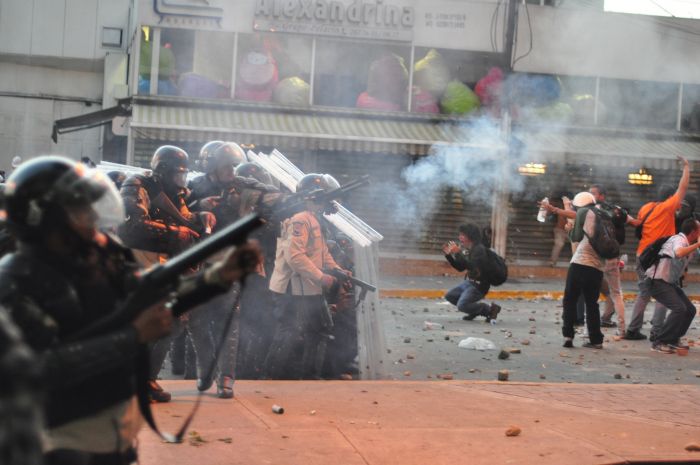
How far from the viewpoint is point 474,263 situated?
1209 cm

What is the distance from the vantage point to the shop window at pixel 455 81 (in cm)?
1920

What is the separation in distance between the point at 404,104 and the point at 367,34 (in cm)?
157

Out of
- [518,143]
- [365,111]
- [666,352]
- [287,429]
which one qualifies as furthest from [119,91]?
[287,429]

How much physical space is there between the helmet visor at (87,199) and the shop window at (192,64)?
1614 cm

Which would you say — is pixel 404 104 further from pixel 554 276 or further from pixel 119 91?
pixel 119 91

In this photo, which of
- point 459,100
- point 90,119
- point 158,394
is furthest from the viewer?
point 90,119

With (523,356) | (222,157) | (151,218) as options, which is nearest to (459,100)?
(523,356)

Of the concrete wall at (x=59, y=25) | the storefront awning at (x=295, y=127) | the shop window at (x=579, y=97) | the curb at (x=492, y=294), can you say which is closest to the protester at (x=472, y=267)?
the curb at (x=492, y=294)

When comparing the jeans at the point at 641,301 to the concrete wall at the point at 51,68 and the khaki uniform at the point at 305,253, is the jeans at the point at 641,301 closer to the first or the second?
the khaki uniform at the point at 305,253

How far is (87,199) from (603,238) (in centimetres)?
785

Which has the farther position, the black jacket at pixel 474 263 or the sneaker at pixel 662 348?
the black jacket at pixel 474 263

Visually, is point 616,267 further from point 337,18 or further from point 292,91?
point 337,18

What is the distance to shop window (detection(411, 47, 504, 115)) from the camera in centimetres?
1920

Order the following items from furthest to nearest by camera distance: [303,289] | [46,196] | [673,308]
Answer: [673,308] < [303,289] < [46,196]
